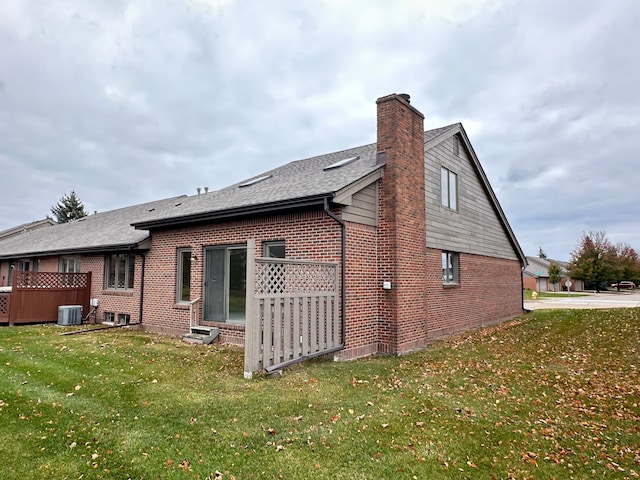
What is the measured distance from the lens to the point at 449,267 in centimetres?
1193

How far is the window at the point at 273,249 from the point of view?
349 inches

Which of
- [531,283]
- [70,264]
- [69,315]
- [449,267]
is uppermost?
[70,264]

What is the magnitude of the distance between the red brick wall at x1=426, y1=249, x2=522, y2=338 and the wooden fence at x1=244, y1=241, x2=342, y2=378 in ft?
13.1

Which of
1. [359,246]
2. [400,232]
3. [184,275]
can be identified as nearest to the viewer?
[359,246]

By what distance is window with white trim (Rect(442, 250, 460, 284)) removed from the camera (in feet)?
37.9

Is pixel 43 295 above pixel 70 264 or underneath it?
underneath

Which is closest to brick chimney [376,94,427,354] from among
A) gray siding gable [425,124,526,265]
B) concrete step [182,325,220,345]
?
gray siding gable [425,124,526,265]

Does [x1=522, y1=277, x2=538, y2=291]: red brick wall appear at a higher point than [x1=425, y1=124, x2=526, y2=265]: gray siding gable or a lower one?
lower

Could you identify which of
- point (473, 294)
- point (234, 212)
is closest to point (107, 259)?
point (234, 212)

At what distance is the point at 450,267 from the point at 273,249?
6085mm

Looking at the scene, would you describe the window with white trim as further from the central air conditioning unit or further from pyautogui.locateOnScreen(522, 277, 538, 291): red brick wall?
pyautogui.locateOnScreen(522, 277, 538, 291): red brick wall

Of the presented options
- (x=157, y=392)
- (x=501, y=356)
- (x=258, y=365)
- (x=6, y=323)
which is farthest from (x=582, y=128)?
(x=6, y=323)

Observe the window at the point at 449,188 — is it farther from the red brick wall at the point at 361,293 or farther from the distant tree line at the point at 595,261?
the distant tree line at the point at 595,261

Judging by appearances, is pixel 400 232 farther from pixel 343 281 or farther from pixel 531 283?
pixel 531 283
